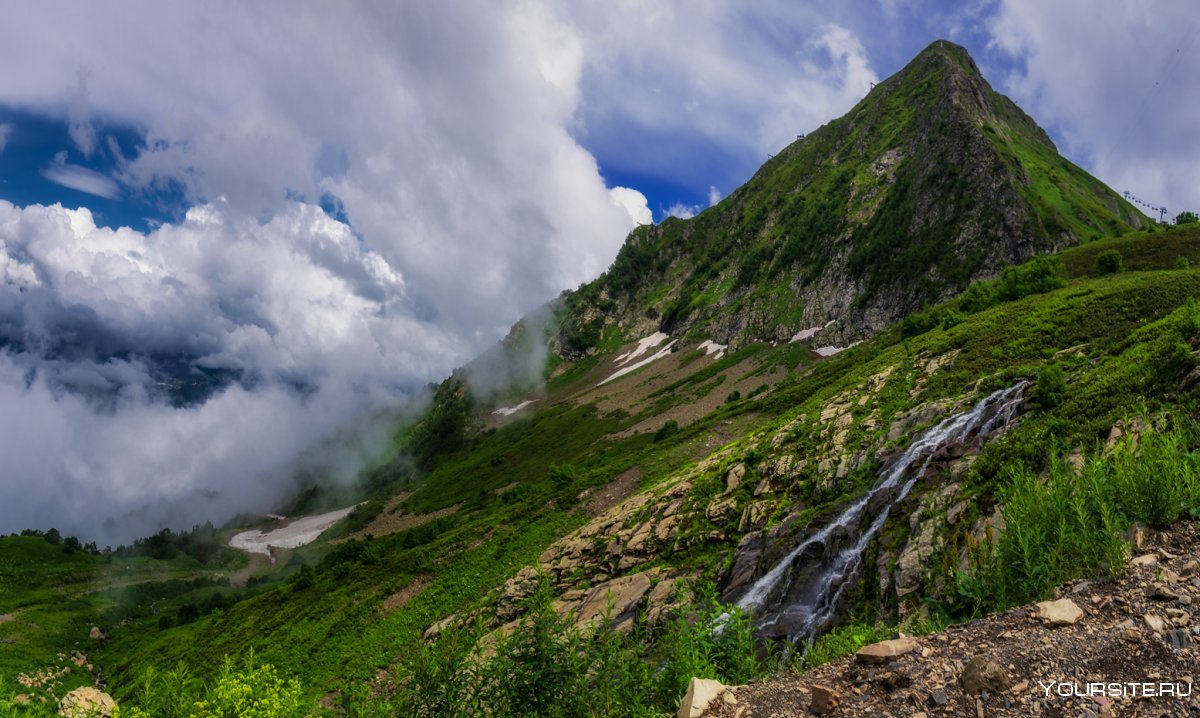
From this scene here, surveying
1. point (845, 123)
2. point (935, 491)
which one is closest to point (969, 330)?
point (935, 491)

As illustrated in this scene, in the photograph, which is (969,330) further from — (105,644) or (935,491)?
(105,644)

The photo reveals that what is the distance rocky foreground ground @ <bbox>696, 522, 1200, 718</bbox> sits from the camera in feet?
19.3

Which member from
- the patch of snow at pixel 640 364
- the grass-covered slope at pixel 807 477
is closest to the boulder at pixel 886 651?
the grass-covered slope at pixel 807 477

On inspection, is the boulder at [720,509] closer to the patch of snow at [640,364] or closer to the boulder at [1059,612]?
the boulder at [1059,612]

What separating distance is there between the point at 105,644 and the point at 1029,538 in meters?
122

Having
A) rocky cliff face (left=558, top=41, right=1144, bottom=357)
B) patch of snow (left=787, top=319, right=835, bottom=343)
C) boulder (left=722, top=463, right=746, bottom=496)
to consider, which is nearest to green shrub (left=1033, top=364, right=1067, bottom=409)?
boulder (left=722, top=463, right=746, bottom=496)

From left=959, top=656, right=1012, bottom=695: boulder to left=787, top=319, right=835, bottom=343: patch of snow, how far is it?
376 ft

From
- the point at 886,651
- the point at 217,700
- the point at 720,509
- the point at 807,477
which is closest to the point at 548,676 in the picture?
the point at 886,651

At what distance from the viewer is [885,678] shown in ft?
23.2

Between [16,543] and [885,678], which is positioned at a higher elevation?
[16,543]

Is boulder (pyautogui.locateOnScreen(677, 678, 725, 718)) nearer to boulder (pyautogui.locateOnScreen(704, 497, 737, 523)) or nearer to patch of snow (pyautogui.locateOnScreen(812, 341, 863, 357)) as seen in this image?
boulder (pyautogui.locateOnScreen(704, 497, 737, 523))

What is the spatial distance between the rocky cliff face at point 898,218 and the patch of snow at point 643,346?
4489mm

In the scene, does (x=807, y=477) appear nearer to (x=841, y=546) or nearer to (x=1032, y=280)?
(x=841, y=546)

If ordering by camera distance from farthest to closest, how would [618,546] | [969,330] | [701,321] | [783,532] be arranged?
[701,321]
[969,330]
[618,546]
[783,532]
